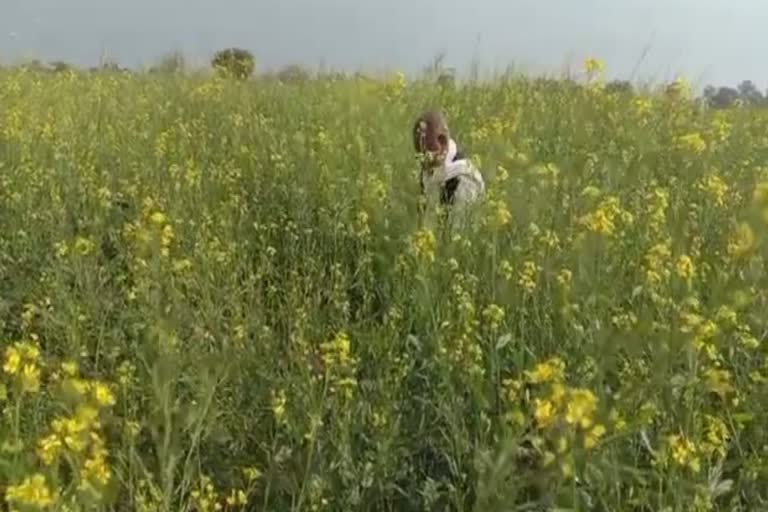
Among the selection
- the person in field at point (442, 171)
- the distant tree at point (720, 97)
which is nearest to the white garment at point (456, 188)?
the person in field at point (442, 171)

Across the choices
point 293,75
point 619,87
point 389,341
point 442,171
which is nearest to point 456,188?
point 442,171

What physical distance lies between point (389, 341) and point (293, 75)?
592 centimetres

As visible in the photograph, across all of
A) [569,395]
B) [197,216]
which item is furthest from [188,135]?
[569,395]

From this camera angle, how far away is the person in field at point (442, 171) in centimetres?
321

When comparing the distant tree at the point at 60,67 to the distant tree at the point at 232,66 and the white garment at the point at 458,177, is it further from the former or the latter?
the white garment at the point at 458,177

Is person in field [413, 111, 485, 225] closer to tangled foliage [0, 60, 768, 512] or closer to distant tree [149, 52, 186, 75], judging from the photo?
tangled foliage [0, 60, 768, 512]

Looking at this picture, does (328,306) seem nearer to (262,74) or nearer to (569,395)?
(569,395)

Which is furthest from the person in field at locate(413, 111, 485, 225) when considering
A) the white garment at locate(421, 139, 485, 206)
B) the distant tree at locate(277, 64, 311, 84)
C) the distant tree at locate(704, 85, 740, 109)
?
the distant tree at locate(277, 64, 311, 84)

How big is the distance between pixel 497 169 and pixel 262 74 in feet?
16.9

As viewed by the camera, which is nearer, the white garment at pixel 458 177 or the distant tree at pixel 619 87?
the white garment at pixel 458 177

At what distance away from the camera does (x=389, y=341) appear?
7.55 feet

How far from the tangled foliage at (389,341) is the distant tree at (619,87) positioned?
2.10 m

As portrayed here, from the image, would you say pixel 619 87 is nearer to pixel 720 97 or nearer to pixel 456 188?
pixel 720 97

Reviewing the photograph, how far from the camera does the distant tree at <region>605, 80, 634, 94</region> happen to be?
233 inches
